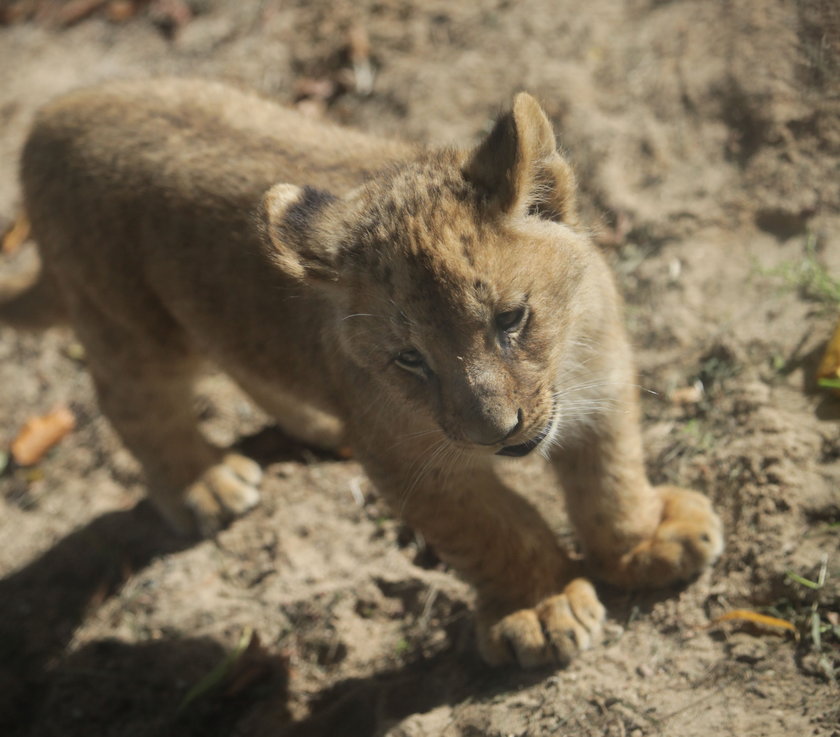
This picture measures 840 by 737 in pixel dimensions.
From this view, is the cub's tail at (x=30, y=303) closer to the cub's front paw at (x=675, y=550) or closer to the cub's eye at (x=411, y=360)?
the cub's eye at (x=411, y=360)

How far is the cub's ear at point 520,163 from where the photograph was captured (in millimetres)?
3803

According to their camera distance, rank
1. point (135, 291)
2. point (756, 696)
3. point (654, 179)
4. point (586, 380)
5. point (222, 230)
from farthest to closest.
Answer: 1. point (654, 179)
2. point (135, 291)
3. point (222, 230)
4. point (586, 380)
5. point (756, 696)

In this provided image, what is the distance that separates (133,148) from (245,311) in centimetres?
117

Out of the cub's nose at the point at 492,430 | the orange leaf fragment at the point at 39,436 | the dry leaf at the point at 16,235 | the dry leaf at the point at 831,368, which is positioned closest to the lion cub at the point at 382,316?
the cub's nose at the point at 492,430

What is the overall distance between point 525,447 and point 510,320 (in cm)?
54

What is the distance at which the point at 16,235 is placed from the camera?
8664mm

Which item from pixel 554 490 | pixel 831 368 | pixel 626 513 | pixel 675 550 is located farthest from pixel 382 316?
pixel 831 368

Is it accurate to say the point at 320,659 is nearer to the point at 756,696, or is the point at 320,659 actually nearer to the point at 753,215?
the point at 756,696

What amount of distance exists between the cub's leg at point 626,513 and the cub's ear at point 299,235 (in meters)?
1.49

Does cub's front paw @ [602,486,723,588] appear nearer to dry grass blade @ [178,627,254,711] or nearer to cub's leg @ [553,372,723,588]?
cub's leg @ [553,372,723,588]

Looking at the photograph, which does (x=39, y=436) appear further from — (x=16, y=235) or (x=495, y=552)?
(x=495, y=552)

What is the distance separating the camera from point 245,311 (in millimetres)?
5242

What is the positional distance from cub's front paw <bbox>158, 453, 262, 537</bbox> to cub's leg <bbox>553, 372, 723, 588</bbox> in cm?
247

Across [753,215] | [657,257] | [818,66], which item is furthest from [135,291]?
[818,66]
